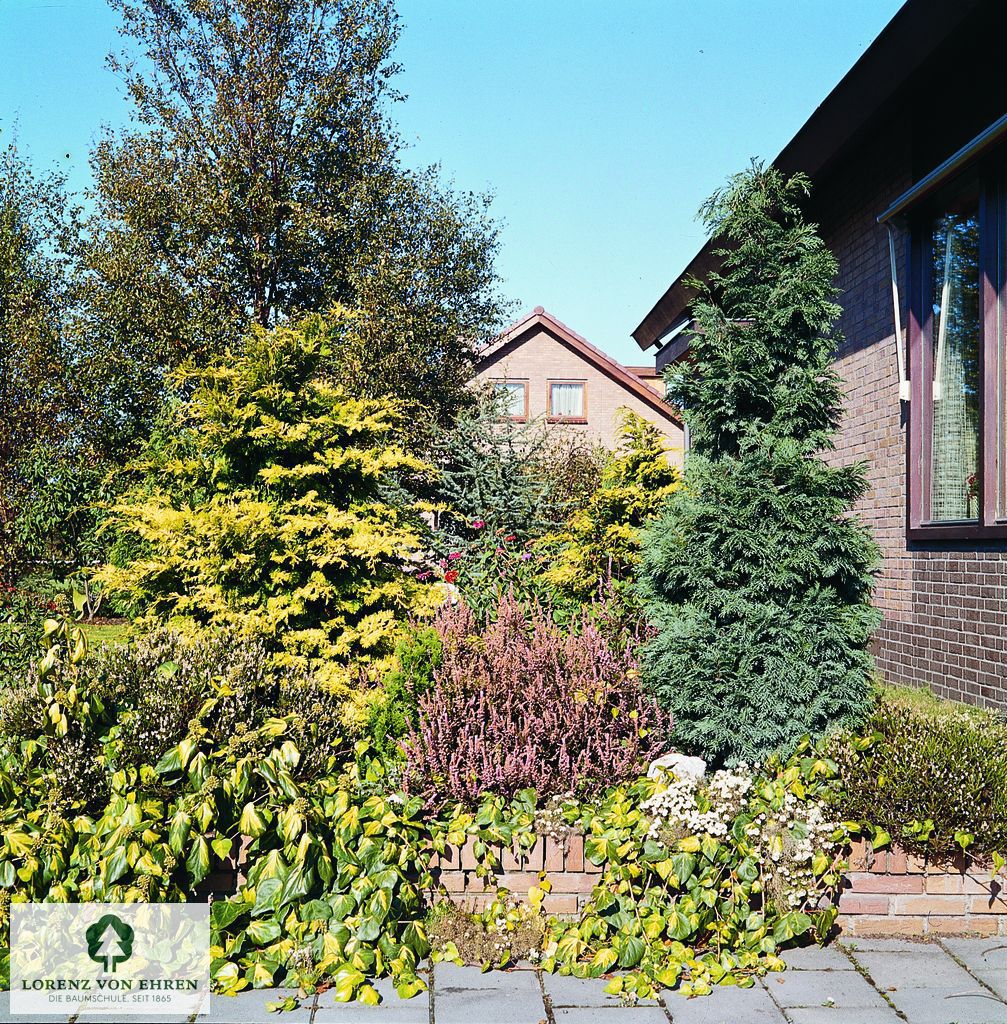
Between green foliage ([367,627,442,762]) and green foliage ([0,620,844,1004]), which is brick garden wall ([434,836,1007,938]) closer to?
green foliage ([0,620,844,1004])

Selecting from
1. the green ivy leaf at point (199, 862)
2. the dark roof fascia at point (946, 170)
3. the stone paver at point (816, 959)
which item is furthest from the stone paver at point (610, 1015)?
the dark roof fascia at point (946, 170)

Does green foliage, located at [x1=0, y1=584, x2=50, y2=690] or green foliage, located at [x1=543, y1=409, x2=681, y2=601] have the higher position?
green foliage, located at [x1=543, y1=409, x2=681, y2=601]

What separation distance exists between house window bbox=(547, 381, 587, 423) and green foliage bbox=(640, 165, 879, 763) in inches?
898

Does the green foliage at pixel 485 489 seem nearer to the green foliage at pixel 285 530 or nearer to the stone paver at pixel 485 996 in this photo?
the green foliage at pixel 285 530

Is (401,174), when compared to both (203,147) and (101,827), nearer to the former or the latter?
(203,147)

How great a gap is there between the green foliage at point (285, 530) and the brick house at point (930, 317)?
2138 mm

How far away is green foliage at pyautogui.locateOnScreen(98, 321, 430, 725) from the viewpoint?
5.09 metres

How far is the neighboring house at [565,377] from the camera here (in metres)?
26.6

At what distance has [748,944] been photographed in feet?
10.4

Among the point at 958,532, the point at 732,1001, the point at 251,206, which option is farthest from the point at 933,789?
the point at 251,206

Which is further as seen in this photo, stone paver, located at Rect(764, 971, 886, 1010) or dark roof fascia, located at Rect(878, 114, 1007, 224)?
dark roof fascia, located at Rect(878, 114, 1007, 224)

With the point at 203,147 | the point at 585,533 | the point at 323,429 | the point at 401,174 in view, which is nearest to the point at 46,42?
the point at 203,147

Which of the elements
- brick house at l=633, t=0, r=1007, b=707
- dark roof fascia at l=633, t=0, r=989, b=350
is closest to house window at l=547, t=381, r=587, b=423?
dark roof fascia at l=633, t=0, r=989, b=350

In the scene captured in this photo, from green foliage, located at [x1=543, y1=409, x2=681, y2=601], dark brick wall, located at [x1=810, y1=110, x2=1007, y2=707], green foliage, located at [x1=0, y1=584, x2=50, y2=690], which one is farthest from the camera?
green foliage, located at [x1=543, y1=409, x2=681, y2=601]
